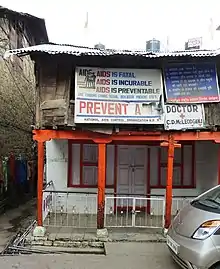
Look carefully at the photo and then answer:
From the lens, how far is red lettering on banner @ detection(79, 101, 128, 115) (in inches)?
366

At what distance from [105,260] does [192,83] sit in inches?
175

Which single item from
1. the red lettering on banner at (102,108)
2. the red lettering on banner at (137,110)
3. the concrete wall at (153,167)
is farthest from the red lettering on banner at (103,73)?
the concrete wall at (153,167)

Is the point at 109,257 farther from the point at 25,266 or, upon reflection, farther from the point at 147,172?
the point at 147,172

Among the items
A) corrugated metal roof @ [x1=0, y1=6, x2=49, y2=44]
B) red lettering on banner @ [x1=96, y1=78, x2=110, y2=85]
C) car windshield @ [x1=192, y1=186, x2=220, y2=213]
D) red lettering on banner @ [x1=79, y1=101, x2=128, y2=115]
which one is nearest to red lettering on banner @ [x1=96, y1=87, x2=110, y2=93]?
red lettering on banner @ [x1=96, y1=78, x2=110, y2=85]

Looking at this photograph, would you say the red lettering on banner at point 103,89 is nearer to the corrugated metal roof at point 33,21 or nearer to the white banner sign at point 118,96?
the white banner sign at point 118,96

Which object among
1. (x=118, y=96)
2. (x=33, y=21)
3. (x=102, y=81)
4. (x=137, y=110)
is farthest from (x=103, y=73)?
(x=33, y=21)

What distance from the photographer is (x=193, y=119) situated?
957 centimetres

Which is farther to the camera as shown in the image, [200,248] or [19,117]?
[19,117]

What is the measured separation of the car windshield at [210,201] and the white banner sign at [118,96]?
2.87 metres

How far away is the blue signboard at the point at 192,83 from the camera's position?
31.1 feet

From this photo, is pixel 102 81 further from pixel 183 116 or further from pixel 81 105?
pixel 183 116

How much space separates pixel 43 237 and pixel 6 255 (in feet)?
3.90

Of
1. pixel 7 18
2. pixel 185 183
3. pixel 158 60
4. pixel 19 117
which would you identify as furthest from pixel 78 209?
pixel 7 18

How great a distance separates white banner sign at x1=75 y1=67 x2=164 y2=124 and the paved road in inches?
114
